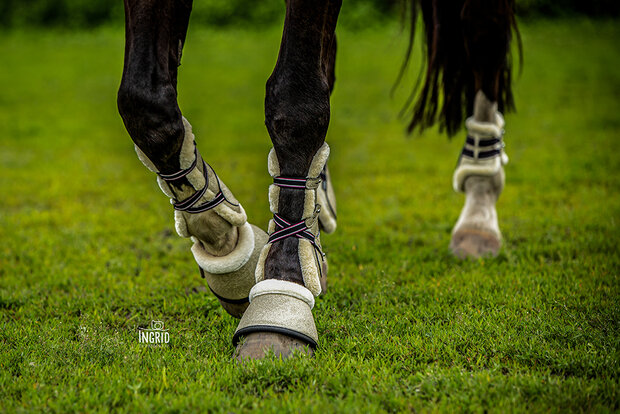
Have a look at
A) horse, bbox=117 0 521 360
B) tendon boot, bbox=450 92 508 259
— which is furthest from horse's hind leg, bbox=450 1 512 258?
horse, bbox=117 0 521 360

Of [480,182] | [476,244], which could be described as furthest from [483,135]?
[476,244]

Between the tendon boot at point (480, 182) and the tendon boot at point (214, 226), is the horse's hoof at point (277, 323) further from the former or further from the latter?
the tendon boot at point (480, 182)

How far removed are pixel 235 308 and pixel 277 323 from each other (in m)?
0.51

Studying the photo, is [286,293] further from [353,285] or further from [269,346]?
[353,285]

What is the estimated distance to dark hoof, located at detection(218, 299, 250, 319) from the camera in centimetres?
268

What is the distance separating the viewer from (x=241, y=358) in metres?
2.21

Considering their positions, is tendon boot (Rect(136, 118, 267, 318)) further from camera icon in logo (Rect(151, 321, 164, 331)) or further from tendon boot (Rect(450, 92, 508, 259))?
tendon boot (Rect(450, 92, 508, 259))

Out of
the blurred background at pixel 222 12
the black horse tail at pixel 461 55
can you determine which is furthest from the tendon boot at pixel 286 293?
the blurred background at pixel 222 12

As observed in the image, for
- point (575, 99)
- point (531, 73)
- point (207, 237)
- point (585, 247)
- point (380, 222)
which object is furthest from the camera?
point (531, 73)

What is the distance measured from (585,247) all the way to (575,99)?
7.61 meters

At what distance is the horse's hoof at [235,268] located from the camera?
2.57 meters

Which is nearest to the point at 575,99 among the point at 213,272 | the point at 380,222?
the point at 380,222

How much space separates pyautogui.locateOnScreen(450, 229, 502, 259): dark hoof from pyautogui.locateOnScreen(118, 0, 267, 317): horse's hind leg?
1.56 m

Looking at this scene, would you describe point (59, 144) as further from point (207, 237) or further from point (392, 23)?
point (392, 23)
